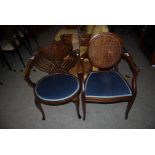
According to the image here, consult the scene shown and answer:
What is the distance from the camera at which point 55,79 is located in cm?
195

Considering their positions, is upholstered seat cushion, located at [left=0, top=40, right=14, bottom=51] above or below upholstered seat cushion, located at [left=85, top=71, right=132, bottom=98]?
above

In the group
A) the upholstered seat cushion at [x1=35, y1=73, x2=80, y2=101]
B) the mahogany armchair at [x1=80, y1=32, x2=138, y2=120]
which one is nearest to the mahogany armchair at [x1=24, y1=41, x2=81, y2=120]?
the upholstered seat cushion at [x1=35, y1=73, x2=80, y2=101]

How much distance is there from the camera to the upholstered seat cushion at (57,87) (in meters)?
1.75

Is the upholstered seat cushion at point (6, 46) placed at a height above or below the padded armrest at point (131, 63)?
below

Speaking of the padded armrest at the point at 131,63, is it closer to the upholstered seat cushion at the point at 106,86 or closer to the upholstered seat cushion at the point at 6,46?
the upholstered seat cushion at the point at 106,86

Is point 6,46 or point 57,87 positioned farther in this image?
point 6,46

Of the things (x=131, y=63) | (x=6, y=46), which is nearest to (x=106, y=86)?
(x=131, y=63)

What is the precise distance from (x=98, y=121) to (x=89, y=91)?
58cm

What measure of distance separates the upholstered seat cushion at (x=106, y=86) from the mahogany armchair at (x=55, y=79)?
15 cm

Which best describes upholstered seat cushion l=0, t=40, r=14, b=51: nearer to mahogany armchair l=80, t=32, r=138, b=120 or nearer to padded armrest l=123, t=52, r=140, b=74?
mahogany armchair l=80, t=32, r=138, b=120

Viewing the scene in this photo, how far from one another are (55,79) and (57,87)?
0.50ft

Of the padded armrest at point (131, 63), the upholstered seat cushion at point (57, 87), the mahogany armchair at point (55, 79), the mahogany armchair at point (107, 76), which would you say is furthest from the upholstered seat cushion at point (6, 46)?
the padded armrest at point (131, 63)

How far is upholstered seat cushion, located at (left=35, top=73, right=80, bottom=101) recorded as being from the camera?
1.75 meters

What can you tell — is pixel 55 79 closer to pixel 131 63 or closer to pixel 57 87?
pixel 57 87
